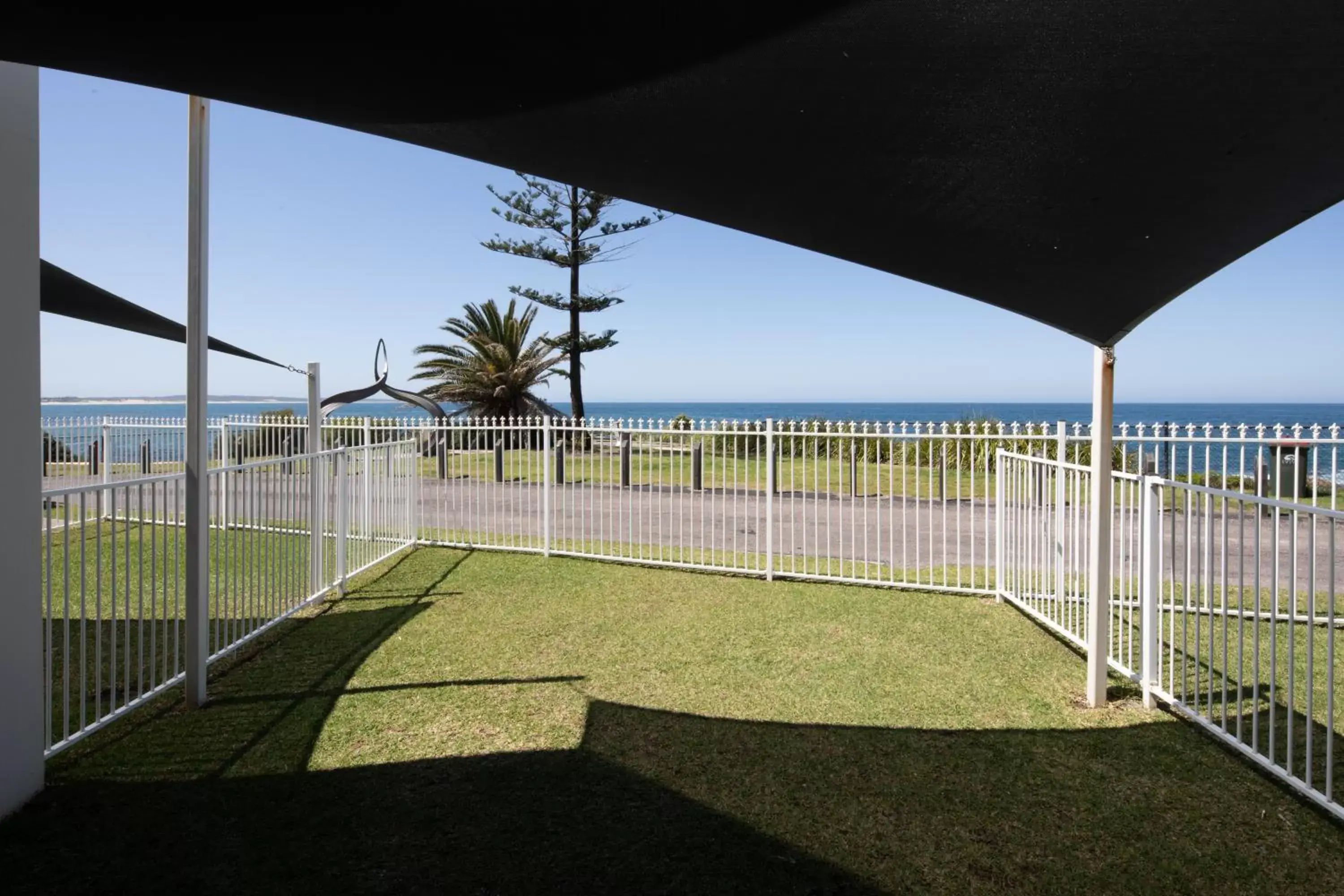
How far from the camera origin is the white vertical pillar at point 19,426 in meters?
2.71

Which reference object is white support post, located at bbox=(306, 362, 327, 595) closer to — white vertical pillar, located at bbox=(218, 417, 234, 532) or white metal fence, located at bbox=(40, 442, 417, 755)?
white metal fence, located at bbox=(40, 442, 417, 755)

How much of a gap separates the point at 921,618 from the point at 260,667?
4.92 meters

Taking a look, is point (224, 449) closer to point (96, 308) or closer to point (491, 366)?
point (96, 308)

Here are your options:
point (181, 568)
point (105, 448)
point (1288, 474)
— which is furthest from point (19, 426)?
point (1288, 474)

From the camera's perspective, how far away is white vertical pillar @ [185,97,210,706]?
3.88 m

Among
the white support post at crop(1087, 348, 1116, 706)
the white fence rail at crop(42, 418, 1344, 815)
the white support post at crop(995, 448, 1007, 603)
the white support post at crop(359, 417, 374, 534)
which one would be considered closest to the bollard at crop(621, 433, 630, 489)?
the white fence rail at crop(42, 418, 1344, 815)

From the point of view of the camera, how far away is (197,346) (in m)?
3.93

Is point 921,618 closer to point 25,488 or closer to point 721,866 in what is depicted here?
point 721,866

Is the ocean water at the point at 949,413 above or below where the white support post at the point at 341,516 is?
above

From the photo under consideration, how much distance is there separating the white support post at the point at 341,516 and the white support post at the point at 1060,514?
582 cm

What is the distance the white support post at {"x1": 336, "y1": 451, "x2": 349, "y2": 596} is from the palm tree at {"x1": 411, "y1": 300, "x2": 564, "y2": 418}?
1690cm

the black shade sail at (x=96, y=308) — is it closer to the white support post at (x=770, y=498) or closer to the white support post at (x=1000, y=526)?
the white support post at (x=770, y=498)

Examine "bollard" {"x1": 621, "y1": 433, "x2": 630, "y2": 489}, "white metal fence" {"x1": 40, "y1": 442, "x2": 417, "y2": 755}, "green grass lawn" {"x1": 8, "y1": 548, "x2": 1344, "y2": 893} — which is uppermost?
"bollard" {"x1": 621, "y1": 433, "x2": 630, "y2": 489}

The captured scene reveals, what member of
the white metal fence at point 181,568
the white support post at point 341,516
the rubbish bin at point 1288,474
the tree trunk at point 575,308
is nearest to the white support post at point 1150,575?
the rubbish bin at point 1288,474
